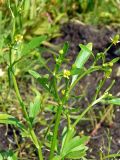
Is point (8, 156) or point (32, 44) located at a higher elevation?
point (32, 44)

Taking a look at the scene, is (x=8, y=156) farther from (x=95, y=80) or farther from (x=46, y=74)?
(x=95, y=80)

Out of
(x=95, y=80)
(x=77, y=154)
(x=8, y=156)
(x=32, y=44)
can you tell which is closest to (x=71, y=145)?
(x=77, y=154)

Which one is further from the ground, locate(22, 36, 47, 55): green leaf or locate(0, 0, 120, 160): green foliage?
locate(22, 36, 47, 55): green leaf

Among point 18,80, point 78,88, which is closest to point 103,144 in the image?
point 78,88

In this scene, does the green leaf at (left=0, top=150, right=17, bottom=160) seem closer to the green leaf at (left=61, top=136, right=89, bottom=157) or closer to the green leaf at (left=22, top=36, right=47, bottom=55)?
the green leaf at (left=61, top=136, right=89, bottom=157)

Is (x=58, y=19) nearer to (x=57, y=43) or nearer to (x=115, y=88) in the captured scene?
(x=57, y=43)

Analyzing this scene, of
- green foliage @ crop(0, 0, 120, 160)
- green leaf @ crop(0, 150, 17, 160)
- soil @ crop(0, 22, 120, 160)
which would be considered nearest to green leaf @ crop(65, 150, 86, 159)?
green foliage @ crop(0, 0, 120, 160)

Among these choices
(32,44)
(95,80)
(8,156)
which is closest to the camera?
(32,44)

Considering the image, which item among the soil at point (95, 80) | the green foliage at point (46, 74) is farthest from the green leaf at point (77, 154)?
the soil at point (95, 80)
